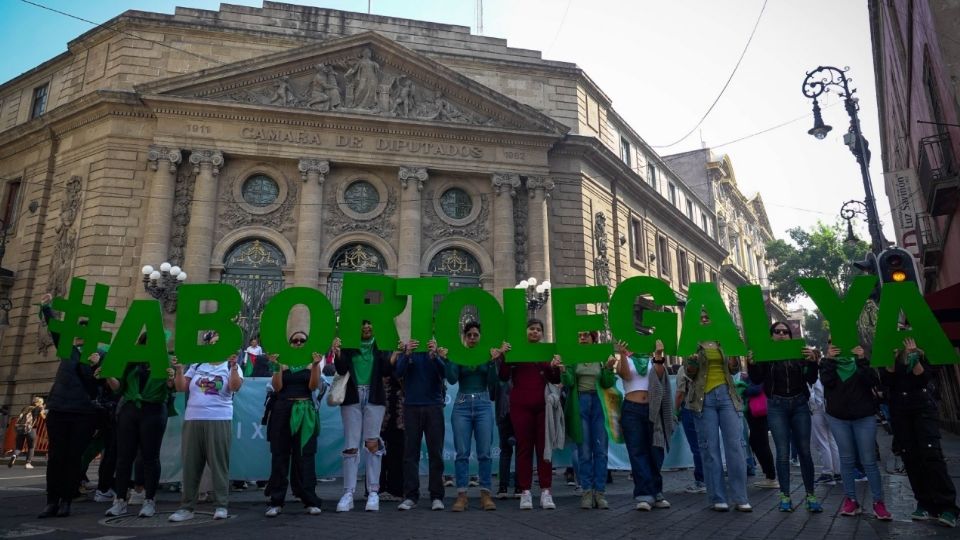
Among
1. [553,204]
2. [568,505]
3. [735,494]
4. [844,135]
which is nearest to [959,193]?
[844,135]

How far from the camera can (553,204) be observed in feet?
76.7

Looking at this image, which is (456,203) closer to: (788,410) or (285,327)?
(285,327)

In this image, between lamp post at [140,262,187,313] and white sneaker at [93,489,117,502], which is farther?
lamp post at [140,262,187,313]

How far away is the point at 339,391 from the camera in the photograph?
6.91m

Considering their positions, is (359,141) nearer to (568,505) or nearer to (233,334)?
(233,334)

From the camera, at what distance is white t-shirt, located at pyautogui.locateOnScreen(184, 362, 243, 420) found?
6652 mm

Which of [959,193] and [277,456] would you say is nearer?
[277,456]

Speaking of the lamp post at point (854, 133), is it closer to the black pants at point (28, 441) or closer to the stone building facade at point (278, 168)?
the stone building facade at point (278, 168)

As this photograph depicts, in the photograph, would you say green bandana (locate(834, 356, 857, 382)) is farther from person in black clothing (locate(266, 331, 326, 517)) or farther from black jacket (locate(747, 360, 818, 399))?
person in black clothing (locate(266, 331, 326, 517))

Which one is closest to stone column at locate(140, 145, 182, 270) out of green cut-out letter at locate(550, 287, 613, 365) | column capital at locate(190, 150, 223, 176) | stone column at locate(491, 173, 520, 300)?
column capital at locate(190, 150, 223, 176)

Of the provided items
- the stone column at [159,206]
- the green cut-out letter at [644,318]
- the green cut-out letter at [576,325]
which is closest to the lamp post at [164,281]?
the stone column at [159,206]

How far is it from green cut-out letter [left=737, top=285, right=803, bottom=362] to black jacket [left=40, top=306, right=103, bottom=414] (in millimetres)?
7590

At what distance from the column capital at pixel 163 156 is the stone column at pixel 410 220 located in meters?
7.60

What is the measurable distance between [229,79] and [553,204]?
12.8m
